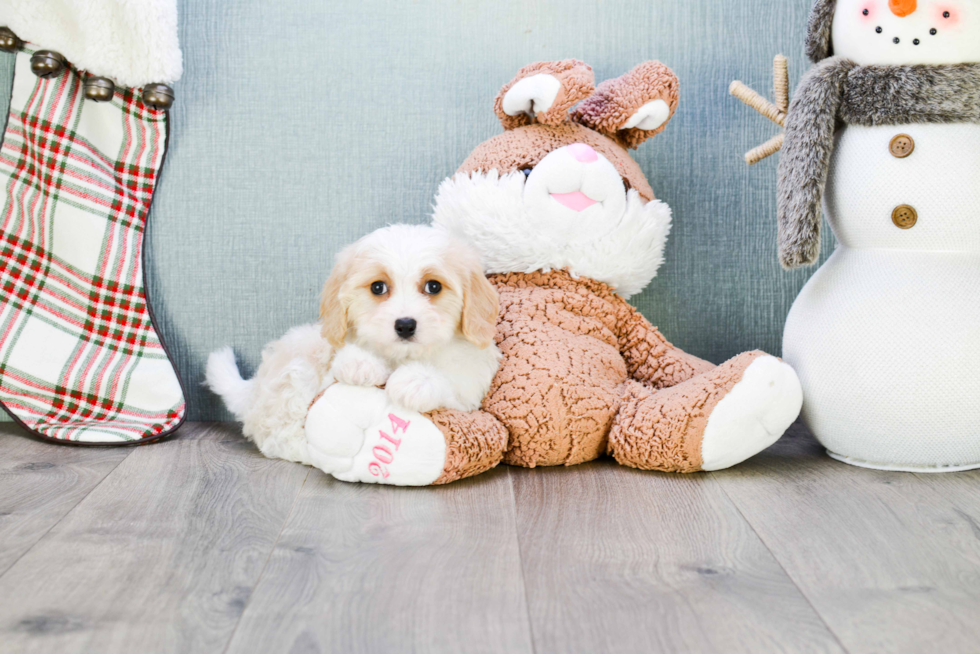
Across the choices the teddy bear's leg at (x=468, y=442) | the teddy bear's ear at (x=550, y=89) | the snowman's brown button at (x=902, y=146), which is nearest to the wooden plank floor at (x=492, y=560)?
the teddy bear's leg at (x=468, y=442)

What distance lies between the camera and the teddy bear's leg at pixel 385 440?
3.62 feet

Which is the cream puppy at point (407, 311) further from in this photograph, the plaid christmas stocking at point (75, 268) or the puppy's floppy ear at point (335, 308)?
the plaid christmas stocking at point (75, 268)

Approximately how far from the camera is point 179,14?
1467mm

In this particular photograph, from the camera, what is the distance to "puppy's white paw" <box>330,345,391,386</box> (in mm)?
1124

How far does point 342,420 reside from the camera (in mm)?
1104

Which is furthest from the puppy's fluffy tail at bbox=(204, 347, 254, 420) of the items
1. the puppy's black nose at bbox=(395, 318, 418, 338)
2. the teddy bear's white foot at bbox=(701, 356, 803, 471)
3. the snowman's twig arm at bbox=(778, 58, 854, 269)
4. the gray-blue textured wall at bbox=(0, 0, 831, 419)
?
the snowman's twig arm at bbox=(778, 58, 854, 269)

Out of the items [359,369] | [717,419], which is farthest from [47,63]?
[717,419]

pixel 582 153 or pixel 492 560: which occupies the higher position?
pixel 582 153

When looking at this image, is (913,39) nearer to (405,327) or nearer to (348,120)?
(405,327)

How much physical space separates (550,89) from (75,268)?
34.9 inches

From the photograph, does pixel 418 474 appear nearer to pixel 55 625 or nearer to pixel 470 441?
pixel 470 441

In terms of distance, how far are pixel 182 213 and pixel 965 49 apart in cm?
130

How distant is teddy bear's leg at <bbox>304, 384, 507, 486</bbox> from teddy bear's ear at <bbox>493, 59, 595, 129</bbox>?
521 mm

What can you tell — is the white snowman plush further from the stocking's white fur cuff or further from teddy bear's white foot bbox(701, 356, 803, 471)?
the stocking's white fur cuff
